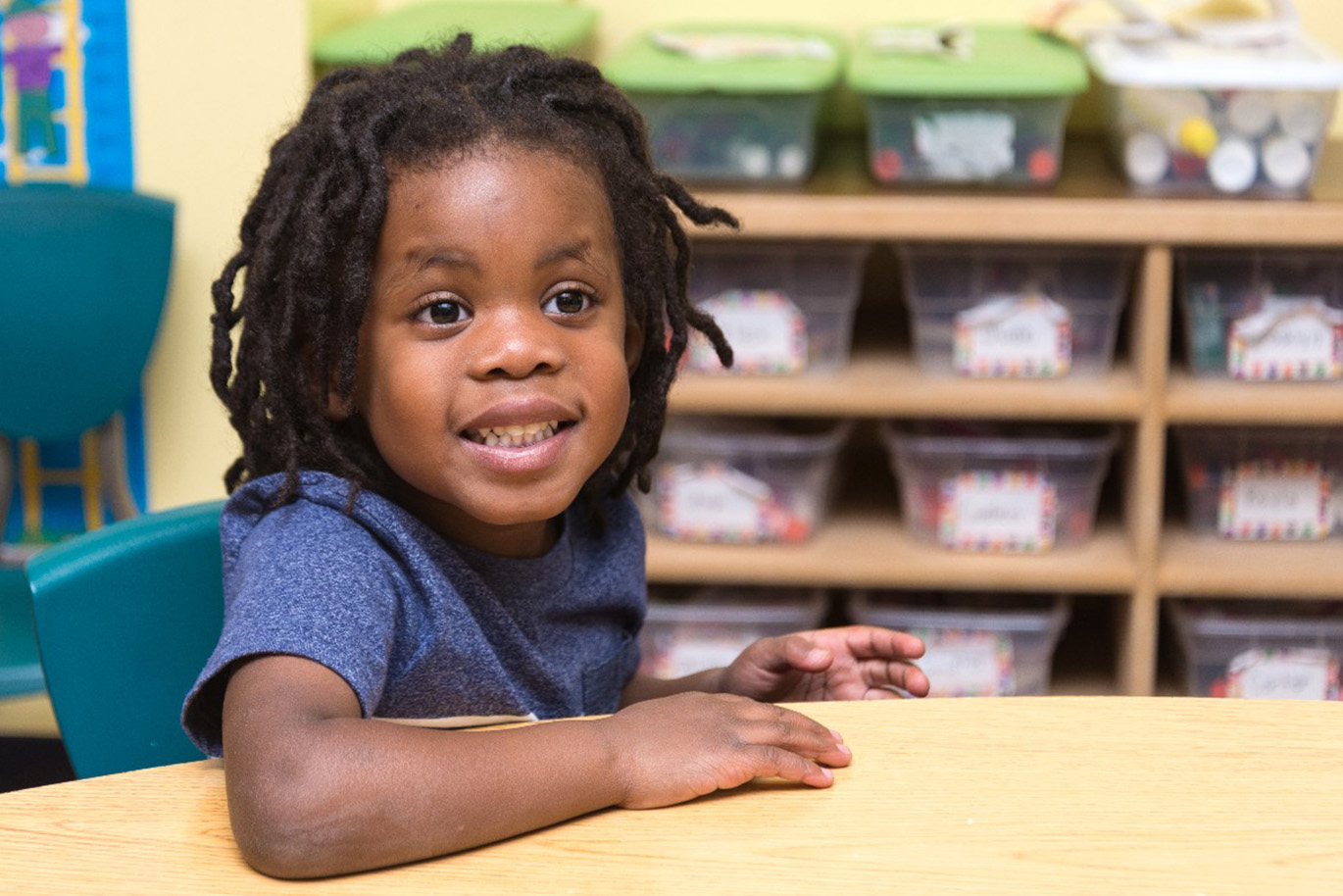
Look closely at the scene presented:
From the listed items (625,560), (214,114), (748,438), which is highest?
(214,114)

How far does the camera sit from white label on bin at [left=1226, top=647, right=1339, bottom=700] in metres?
1.96

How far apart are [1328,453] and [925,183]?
59 cm

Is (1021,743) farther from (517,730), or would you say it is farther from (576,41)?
(576,41)

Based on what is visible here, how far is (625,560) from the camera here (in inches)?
42.3

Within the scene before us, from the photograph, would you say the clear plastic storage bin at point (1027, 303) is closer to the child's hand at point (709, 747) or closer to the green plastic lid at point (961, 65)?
the green plastic lid at point (961, 65)

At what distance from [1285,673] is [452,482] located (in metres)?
1.41

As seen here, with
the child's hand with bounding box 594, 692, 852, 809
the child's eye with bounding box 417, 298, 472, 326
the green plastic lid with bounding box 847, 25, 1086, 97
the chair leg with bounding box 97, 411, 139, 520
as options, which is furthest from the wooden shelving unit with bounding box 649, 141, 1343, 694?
the child's hand with bounding box 594, 692, 852, 809

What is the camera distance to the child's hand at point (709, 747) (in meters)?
0.73

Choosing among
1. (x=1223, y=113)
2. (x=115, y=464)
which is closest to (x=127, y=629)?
(x=115, y=464)

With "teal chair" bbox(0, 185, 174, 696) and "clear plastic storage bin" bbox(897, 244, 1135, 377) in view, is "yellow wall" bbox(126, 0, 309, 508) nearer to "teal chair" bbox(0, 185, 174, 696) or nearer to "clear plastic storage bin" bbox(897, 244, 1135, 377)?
"teal chair" bbox(0, 185, 174, 696)

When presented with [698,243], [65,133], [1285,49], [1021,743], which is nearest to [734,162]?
[698,243]

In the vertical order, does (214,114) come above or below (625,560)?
above

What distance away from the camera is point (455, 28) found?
185cm

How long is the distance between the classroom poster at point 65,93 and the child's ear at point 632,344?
1.12 m
